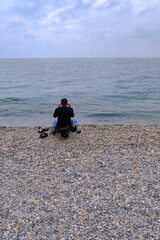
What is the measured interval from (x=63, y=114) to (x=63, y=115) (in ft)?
0.18

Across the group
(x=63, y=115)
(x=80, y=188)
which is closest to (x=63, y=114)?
(x=63, y=115)

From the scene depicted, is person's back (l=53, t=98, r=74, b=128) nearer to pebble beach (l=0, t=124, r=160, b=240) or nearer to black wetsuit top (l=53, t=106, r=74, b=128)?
black wetsuit top (l=53, t=106, r=74, b=128)

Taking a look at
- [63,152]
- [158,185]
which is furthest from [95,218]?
[63,152]

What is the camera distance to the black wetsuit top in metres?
9.84

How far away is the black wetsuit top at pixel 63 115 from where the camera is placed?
32.3 feet

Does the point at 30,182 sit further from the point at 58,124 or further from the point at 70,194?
the point at 58,124

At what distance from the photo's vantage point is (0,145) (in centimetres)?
964

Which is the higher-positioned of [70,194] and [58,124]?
[58,124]

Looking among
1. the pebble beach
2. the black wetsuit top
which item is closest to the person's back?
the black wetsuit top

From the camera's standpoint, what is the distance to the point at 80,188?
20.2ft

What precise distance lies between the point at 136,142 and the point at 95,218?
18.8ft

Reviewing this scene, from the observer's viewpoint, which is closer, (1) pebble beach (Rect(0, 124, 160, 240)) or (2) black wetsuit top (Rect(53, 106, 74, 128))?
(1) pebble beach (Rect(0, 124, 160, 240))

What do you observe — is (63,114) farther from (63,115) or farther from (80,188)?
(80,188)

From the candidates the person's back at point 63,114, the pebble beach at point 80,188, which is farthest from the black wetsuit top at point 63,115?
A: the pebble beach at point 80,188
